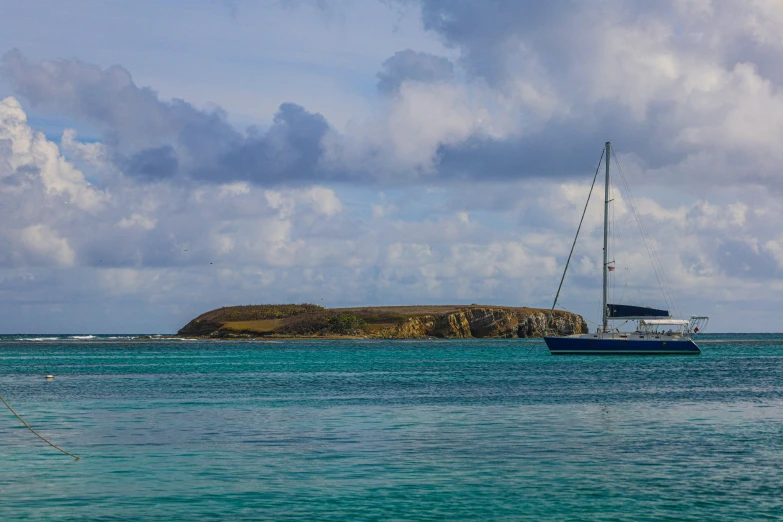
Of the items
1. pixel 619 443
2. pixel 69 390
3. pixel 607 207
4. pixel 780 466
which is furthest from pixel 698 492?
pixel 607 207

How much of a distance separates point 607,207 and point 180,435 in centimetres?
8151

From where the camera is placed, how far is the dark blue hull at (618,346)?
10112 centimetres

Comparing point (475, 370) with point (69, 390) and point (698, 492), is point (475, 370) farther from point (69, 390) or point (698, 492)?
point (698, 492)

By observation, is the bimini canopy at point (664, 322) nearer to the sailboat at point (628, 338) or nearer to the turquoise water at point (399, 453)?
the sailboat at point (628, 338)

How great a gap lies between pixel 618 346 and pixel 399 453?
73993mm

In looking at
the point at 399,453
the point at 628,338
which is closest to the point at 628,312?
the point at 628,338

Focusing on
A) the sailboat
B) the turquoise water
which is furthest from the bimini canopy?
the turquoise water

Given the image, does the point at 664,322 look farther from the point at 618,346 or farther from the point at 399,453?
the point at 399,453

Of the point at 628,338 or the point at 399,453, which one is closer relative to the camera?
the point at 399,453

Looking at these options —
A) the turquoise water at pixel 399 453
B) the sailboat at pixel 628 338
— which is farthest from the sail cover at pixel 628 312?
the turquoise water at pixel 399 453

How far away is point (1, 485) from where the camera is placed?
27062 millimetres

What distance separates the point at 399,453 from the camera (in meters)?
31.8

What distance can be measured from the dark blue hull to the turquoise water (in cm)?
3917

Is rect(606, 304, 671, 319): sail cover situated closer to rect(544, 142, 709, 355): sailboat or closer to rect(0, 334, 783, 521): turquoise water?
rect(544, 142, 709, 355): sailboat
